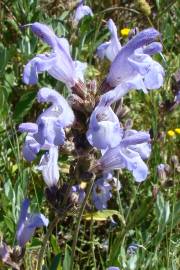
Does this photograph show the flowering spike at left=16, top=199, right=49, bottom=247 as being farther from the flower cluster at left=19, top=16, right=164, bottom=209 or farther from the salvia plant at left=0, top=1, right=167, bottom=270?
the flower cluster at left=19, top=16, right=164, bottom=209

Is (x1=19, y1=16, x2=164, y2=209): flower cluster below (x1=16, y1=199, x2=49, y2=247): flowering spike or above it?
above

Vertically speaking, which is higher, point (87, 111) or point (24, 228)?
point (87, 111)

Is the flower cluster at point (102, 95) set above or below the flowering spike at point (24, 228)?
above

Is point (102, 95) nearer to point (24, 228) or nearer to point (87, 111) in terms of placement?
point (87, 111)

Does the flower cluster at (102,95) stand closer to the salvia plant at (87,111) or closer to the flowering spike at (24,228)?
the salvia plant at (87,111)

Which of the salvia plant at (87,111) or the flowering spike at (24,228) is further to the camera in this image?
the flowering spike at (24,228)

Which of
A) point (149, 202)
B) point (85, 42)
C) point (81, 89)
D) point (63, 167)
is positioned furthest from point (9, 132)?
point (81, 89)

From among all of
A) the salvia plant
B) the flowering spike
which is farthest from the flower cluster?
the flowering spike

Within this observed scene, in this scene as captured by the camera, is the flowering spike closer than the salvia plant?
No

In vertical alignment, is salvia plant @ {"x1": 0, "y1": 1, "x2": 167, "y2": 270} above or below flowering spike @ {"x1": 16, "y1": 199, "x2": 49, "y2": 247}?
above

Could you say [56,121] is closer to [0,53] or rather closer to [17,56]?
[0,53]

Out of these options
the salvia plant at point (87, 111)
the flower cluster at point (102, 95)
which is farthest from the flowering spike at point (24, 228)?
the flower cluster at point (102, 95)

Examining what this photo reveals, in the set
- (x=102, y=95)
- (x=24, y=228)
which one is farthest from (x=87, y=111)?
(x=24, y=228)
